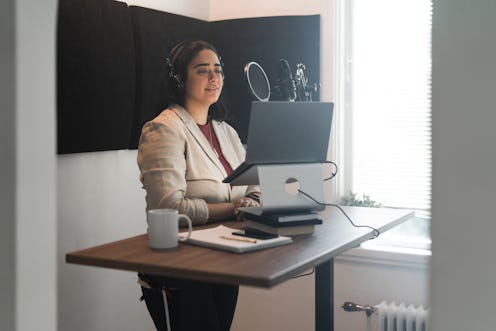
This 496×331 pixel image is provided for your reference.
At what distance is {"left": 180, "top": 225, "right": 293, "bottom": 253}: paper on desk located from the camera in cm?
188

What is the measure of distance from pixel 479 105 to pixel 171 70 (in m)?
2.28

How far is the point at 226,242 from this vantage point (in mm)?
1925

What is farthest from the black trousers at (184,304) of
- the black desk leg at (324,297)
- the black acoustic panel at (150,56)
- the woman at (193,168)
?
the black acoustic panel at (150,56)

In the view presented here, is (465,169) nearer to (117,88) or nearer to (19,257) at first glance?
(19,257)

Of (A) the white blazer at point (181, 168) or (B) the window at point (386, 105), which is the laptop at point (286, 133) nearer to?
(A) the white blazer at point (181, 168)

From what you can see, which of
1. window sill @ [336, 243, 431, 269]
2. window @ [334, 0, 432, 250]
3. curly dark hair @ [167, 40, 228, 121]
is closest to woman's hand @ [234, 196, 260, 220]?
curly dark hair @ [167, 40, 228, 121]

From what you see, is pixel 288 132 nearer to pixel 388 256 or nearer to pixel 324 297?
pixel 324 297

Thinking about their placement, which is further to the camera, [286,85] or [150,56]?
[150,56]

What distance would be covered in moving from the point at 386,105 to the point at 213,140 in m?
1.35

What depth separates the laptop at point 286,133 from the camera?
2.08m

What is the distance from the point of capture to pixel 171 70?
8.71ft

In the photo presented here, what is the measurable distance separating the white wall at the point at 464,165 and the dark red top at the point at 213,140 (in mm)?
2135

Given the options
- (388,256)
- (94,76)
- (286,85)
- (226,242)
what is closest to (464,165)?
(226,242)

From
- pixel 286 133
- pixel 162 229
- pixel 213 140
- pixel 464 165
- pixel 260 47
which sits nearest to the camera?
pixel 464 165
